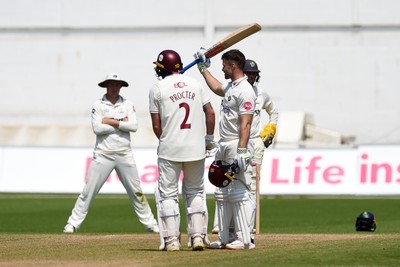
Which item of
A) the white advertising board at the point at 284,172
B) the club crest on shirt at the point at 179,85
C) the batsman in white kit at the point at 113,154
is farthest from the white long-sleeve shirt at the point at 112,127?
the white advertising board at the point at 284,172

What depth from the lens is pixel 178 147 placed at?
12.0 meters

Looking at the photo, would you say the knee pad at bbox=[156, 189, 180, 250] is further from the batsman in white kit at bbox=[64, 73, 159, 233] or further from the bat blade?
the batsman in white kit at bbox=[64, 73, 159, 233]

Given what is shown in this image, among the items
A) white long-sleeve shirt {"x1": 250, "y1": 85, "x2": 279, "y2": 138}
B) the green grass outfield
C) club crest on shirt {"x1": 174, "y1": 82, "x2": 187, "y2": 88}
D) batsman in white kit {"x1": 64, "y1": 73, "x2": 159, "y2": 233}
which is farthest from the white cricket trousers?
club crest on shirt {"x1": 174, "y1": 82, "x2": 187, "y2": 88}

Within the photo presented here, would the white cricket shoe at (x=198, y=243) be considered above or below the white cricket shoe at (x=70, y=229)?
above

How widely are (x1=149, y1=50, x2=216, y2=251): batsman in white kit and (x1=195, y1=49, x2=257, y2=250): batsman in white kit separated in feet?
0.79

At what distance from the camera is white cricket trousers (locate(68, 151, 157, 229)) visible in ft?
52.6

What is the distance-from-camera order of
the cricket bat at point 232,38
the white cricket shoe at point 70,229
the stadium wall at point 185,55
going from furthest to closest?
the stadium wall at point 185,55 → the white cricket shoe at point 70,229 → the cricket bat at point 232,38

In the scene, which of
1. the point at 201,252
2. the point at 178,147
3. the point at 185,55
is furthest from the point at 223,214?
the point at 185,55

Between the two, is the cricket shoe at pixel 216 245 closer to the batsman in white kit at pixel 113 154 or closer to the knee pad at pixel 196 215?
the knee pad at pixel 196 215

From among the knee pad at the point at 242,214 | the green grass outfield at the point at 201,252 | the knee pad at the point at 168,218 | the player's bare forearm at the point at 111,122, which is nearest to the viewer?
the green grass outfield at the point at 201,252

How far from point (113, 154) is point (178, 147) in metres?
4.18

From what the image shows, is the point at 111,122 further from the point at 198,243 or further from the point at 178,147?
the point at 198,243

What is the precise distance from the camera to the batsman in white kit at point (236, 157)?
12.0 meters

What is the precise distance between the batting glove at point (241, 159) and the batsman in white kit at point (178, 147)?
388 mm
